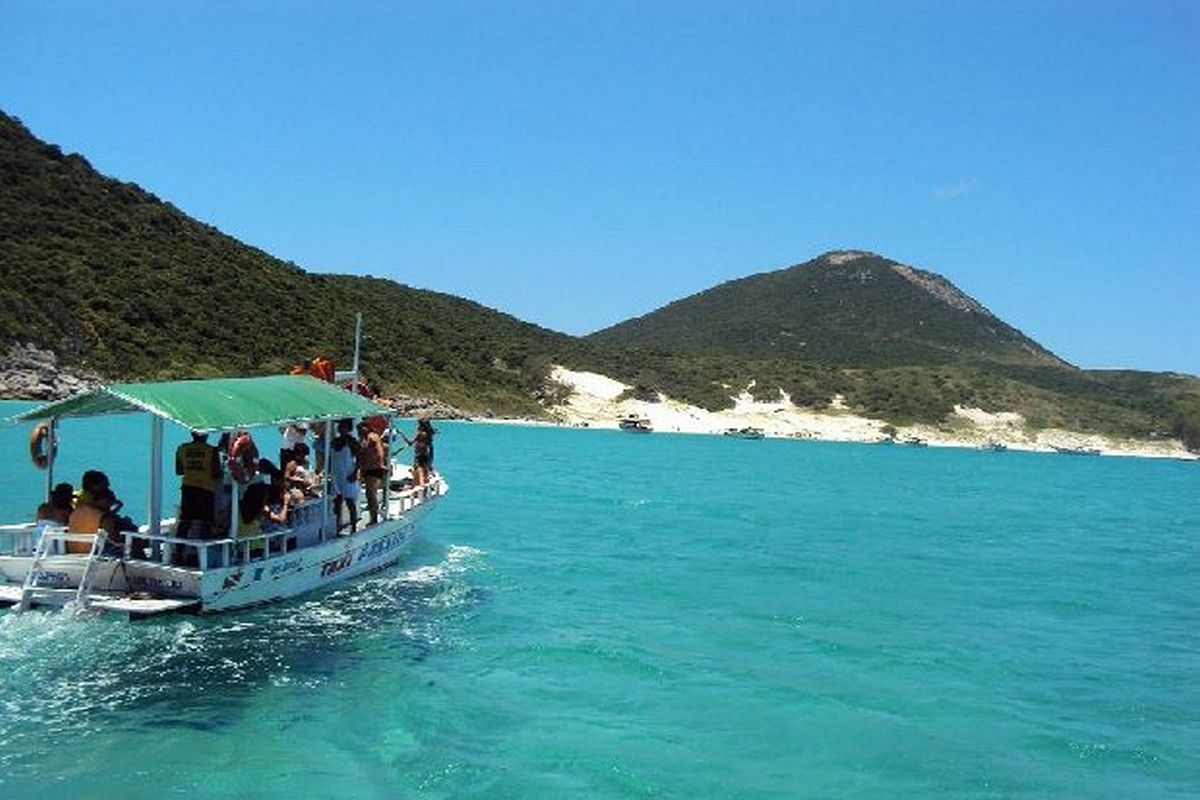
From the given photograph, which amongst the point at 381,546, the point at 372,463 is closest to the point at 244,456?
the point at 372,463

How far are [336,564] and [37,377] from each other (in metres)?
55.4

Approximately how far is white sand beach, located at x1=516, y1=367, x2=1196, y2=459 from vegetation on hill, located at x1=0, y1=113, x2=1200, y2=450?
2.10 m

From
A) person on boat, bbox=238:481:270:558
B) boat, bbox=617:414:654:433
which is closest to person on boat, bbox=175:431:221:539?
person on boat, bbox=238:481:270:558

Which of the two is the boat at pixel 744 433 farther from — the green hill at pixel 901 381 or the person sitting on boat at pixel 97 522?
the person sitting on boat at pixel 97 522

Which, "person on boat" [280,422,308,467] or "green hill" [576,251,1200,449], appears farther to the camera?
"green hill" [576,251,1200,449]

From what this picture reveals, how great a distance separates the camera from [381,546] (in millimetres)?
20328

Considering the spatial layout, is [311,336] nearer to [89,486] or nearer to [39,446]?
[39,446]

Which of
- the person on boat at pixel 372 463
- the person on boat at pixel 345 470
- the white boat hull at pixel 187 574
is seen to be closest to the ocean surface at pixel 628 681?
the white boat hull at pixel 187 574

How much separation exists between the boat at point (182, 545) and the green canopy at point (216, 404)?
0.02 metres

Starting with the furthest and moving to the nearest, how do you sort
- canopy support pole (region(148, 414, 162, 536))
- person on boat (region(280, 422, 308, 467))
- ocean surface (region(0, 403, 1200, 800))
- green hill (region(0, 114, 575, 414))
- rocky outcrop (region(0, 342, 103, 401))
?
green hill (region(0, 114, 575, 414)) < rocky outcrop (region(0, 342, 103, 401)) < person on boat (region(280, 422, 308, 467)) < canopy support pole (region(148, 414, 162, 536)) < ocean surface (region(0, 403, 1200, 800))

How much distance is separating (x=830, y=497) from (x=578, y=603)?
104 feet

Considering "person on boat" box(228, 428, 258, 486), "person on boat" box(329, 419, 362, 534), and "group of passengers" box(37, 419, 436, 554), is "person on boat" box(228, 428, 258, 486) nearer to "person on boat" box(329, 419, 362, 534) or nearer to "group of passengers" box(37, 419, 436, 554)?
"group of passengers" box(37, 419, 436, 554)

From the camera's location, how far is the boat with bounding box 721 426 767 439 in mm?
115625

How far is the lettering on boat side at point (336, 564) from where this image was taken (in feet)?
58.9
